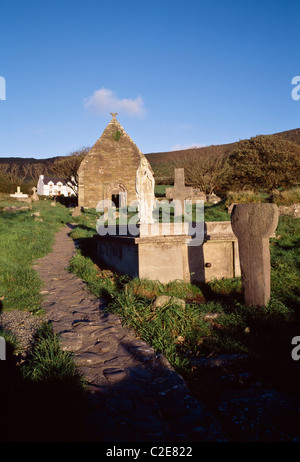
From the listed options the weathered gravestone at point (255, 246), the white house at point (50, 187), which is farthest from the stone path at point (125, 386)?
the white house at point (50, 187)

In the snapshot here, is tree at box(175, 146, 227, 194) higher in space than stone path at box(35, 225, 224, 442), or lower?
higher

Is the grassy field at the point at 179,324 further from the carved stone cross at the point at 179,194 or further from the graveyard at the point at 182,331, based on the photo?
the carved stone cross at the point at 179,194

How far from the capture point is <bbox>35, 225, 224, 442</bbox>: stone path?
240cm

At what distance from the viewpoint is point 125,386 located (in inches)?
120

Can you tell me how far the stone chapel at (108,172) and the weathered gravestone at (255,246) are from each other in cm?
2064

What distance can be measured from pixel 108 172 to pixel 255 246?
21.7 meters

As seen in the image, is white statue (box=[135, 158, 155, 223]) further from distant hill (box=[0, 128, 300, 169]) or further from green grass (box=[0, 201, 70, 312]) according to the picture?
distant hill (box=[0, 128, 300, 169])

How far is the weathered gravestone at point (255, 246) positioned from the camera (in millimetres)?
5504

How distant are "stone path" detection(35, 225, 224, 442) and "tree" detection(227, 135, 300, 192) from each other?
2359cm

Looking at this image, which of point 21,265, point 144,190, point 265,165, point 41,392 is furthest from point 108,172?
point 41,392

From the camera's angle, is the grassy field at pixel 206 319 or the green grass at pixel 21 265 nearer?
the grassy field at pixel 206 319

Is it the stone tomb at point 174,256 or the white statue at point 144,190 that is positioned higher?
the white statue at point 144,190

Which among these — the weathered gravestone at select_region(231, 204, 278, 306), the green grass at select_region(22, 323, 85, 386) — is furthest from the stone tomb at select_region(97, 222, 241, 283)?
the green grass at select_region(22, 323, 85, 386)

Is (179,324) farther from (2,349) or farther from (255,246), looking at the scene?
(2,349)
